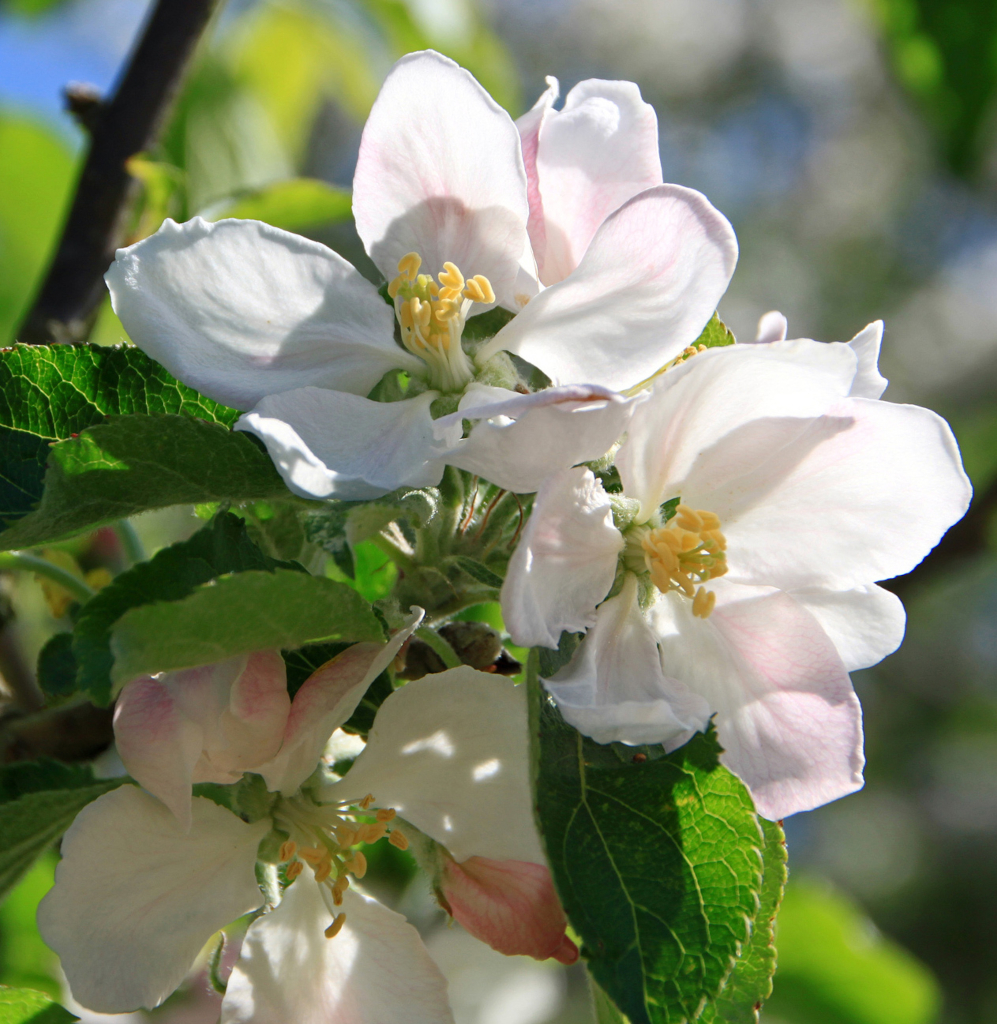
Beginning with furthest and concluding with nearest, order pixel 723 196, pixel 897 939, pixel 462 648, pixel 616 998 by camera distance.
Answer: pixel 723 196, pixel 897 939, pixel 462 648, pixel 616 998

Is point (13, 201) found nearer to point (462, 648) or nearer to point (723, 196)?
point (462, 648)

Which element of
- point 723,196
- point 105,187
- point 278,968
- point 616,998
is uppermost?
point 105,187

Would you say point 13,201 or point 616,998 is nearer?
point 616,998

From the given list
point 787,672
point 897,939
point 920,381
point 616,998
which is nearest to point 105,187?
point 787,672

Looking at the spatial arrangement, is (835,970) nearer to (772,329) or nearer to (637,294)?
(772,329)

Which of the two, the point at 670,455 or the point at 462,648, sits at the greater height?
the point at 670,455

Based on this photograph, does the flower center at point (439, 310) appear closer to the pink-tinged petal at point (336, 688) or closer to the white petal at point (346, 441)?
the white petal at point (346, 441)

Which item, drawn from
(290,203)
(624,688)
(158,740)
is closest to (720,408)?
(624,688)

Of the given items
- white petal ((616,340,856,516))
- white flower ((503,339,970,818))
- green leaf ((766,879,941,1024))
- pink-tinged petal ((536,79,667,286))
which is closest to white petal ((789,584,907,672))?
white flower ((503,339,970,818))

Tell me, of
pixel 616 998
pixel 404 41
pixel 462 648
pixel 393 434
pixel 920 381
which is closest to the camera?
pixel 616 998
